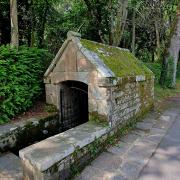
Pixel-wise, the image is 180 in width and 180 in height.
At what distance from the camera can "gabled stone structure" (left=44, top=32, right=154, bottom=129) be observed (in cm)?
541

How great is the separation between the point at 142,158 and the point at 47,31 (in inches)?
551

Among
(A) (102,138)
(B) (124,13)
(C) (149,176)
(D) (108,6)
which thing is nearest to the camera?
(C) (149,176)

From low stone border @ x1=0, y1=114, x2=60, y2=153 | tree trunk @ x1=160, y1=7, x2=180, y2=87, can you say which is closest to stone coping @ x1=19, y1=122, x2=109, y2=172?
low stone border @ x1=0, y1=114, x2=60, y2=153

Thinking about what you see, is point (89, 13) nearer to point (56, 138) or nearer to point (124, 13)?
point (124, 13)

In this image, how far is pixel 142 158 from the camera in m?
4.75

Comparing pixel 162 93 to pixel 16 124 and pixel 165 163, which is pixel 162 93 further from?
pixel 16 124

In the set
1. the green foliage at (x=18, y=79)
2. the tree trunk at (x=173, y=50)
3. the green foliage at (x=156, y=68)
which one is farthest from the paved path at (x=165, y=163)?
the green foliage at (x=156, y=68)

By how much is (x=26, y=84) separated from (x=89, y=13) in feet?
31.0

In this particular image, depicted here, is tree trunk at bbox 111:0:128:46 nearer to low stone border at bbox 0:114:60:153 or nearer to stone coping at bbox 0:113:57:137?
low stone border at bbox 0:114:60:153

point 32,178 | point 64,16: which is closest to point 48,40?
point 64,16

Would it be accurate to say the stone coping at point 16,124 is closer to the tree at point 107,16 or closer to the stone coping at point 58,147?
the stone coping at point 58,147

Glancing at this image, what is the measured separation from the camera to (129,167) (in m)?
4.36

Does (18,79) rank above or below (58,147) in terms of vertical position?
above

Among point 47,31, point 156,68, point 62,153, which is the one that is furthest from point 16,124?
point 47,31
